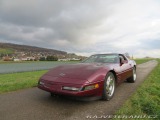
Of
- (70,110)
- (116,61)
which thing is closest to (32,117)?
(70,110)

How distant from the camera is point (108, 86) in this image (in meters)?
4.04

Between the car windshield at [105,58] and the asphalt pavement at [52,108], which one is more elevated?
the car windshield at [105,58]

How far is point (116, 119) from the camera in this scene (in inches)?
111

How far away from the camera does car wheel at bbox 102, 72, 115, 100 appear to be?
3808 mm

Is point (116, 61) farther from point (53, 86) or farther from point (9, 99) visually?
point (9, 99)

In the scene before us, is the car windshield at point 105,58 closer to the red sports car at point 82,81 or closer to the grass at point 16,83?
the red sports car at point 82,81

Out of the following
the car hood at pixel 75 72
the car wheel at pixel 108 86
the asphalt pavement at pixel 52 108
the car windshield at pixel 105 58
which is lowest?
the asphalt pavement at pixel 52 108

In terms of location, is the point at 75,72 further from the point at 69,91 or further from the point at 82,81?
the point at 69,91

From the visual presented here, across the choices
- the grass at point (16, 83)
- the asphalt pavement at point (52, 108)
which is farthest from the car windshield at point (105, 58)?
the grass at point (16, 83)

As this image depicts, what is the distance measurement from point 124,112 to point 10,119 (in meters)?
2.15

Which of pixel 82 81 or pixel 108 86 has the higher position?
pixel 82 81

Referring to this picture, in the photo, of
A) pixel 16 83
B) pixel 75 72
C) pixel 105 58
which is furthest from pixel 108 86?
pixel 16 83

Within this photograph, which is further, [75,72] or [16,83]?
[16,83]

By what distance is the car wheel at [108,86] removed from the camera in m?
3.81
